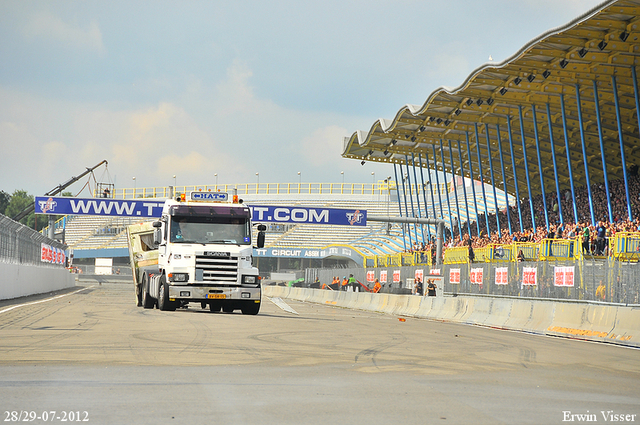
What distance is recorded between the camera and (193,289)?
21.6 meters

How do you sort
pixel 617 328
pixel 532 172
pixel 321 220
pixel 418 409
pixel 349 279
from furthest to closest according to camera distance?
pixel 532 172 → pixel 321 220 → pixel 349 279 → pixel 617 328 → pixel 418 409

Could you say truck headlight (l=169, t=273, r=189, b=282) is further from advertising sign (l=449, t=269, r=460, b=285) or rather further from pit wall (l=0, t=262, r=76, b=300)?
advertising sign (l=449, t=269, r=460, b=285)

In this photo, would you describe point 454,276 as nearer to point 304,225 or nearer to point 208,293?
point 208,293

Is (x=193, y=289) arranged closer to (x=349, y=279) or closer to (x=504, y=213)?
(x=349, y=279)

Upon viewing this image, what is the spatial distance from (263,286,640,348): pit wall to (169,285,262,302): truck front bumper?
698 cm

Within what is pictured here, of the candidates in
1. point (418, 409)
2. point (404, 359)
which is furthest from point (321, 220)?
point (418, 409)

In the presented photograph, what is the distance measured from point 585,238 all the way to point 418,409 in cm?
2363

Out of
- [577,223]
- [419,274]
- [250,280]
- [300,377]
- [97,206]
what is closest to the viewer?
[300,377]

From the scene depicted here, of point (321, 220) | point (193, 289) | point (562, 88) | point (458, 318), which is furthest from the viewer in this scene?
point (321, 220)

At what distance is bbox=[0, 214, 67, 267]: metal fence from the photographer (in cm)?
2891

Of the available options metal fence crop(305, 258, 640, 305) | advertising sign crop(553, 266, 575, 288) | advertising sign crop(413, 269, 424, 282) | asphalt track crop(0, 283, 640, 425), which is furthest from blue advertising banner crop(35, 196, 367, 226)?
asphalt track crop(0, 283, 640, 425)

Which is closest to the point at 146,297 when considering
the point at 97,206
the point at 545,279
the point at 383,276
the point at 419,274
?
the point at 545,279

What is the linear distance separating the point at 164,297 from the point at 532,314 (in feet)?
31.8

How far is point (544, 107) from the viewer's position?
45.8 m
